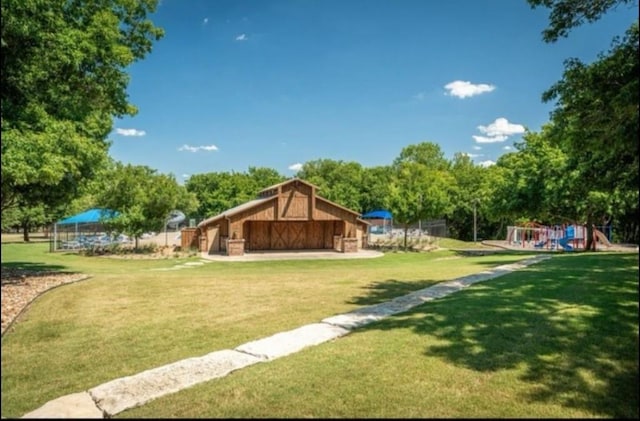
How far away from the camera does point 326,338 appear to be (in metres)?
5.70

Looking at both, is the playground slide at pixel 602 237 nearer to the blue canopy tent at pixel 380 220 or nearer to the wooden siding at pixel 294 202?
the wooden siding at pixel 294 202

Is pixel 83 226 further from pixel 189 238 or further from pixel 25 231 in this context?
pixel 25 231

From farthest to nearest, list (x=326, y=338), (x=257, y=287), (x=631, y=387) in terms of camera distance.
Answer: (x=257, y=287) → (x=326, y=338) → (x=631, y=387)

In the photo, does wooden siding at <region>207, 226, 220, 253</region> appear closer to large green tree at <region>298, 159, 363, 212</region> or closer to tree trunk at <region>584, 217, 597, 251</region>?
tree trunk at <region>584, 217, 597, 251</region>

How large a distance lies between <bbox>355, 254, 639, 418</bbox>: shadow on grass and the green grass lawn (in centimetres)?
2

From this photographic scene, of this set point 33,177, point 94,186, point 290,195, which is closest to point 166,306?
point 33,177

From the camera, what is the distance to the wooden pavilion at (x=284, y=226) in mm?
26047

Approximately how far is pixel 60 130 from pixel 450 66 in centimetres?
916

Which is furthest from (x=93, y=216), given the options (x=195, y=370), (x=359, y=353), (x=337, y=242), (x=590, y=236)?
(x=590, y=236)

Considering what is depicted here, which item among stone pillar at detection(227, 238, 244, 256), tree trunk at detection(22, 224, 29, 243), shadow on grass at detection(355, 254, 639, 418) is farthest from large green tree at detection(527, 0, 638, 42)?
stone pillar at detection(227, 238, 244, 256)

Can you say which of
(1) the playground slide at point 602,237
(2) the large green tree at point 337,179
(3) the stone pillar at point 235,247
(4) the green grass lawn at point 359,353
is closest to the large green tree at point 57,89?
(4) the green grass lawn at point 359,353

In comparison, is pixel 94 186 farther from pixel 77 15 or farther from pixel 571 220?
pixel 571 220

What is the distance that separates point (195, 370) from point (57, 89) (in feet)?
10.9

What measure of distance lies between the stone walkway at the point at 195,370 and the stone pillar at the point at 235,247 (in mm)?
18051
